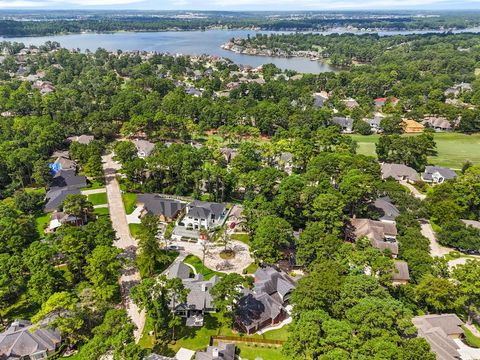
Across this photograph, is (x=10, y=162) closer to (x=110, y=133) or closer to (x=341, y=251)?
(x=110, y=133)

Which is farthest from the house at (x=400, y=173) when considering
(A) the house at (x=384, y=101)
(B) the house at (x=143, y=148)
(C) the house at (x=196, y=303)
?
(A) the house at (x=384, y=101)

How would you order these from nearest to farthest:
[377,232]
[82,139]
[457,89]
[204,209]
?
[377,232]
[204,209]
[82,139]
[457,89]

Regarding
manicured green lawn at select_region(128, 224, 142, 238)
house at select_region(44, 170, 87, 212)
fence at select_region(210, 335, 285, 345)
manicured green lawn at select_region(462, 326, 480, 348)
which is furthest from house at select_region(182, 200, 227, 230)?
manicured green lawn at select_region(462, 326, 480, 348)

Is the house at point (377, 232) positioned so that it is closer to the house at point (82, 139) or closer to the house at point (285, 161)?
the house at point (285, 161)

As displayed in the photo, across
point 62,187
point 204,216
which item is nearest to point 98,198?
point 62,187

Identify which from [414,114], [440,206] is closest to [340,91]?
[414,114]

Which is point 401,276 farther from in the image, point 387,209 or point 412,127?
point 412,127
